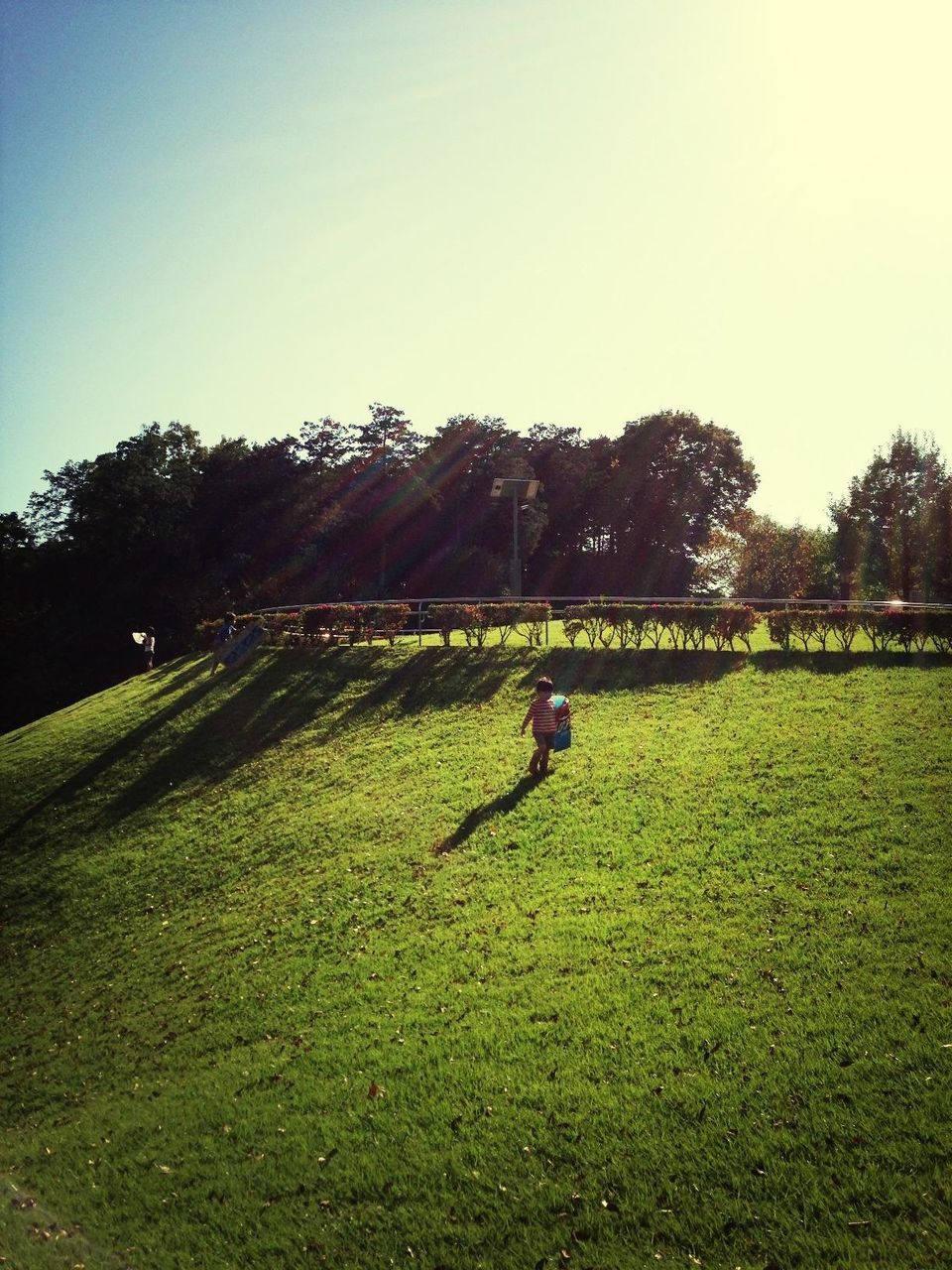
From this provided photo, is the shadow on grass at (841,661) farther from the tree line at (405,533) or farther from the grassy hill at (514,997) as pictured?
the tree line at (405,533)

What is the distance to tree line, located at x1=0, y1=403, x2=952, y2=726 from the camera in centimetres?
5281

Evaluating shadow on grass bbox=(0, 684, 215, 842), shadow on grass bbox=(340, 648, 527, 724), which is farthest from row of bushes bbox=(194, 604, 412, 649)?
shadow on grass bbox=(0, 684, 215, 842)

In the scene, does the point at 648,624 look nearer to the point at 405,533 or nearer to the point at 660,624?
the point at 660,624

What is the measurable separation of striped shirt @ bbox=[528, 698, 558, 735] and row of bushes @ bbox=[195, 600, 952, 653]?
7.82 meters

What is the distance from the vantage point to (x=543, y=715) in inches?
660

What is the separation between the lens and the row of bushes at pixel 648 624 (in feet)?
69.0

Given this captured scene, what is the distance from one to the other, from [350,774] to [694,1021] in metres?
11.8

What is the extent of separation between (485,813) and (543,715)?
2.33m

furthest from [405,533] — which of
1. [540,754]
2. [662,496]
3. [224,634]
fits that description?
[540,754]

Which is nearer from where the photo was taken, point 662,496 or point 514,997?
point 514,997

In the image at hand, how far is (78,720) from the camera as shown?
28828mm

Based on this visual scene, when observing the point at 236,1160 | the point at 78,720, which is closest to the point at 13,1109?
the point at 236,1160

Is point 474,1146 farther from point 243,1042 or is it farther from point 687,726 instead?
point 687,726

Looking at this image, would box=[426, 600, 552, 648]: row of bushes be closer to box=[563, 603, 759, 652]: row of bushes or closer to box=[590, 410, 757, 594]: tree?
box=[563, 603, 759, 652]: row of bushes
